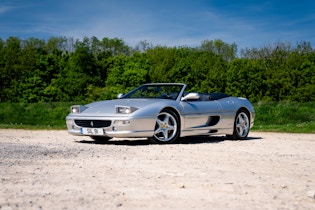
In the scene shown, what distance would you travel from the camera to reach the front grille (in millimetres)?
11109

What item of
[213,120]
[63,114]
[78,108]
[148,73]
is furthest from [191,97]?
[148,73]

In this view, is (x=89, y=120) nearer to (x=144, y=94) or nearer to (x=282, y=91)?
(x=144, y=94)

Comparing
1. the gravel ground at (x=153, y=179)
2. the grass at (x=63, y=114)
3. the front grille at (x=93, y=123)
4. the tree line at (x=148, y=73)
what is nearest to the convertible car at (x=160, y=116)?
the front grille at (x=93, y=123)

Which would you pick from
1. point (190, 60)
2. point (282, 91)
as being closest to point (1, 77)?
point (190, 60)

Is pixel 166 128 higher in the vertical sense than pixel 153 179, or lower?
higher

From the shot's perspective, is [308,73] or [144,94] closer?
[144,94]

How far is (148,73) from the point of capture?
2443 inches

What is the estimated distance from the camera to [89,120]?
11359 mm

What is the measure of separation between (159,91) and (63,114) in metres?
35.5

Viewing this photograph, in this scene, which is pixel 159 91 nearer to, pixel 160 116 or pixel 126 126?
pixel 160 116

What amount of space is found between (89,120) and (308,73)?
164 feet

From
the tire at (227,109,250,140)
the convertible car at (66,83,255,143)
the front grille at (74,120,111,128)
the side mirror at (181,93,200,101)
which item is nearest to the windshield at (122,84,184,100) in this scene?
the convertible car at (66,83,255,143)

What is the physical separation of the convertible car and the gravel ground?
1.02m

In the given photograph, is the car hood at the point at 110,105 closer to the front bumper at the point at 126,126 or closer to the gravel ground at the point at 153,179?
the front bumper at the point at 126,126
